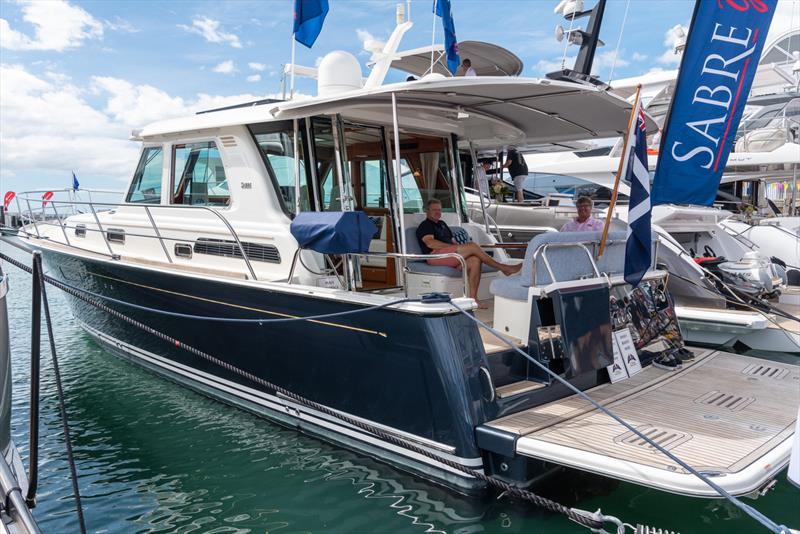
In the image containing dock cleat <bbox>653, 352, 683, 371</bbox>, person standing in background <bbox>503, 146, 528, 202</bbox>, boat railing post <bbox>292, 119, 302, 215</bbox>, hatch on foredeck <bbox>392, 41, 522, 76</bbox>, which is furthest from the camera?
person standing in background <bbox>503, 146, 528, 202</bbox>

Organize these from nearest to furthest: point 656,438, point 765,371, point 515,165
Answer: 1. point 656,438
2. point 765,371
3. point 515,165

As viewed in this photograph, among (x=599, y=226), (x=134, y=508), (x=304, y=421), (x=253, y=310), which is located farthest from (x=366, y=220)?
(x=599, y=226)

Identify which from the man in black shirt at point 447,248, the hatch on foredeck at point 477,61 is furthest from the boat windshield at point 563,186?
the man in black shirt at point 447,248

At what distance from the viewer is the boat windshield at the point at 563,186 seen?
15.9 meters

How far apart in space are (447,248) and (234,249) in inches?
80.4

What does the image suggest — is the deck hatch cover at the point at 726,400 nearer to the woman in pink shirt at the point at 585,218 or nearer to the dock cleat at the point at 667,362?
the dock cleat at the point at 667,362

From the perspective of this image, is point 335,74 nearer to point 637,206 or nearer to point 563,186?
point 637,206

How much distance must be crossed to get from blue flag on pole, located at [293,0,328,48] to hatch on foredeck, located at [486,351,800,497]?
4051 millimetres

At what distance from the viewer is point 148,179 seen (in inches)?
281

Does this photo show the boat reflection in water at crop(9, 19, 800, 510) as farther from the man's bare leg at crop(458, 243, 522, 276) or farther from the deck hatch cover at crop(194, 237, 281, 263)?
the man's bare leg at crop(458, 243, 522, 276)

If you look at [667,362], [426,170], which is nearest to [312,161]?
[426,170]

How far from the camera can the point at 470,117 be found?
623cm

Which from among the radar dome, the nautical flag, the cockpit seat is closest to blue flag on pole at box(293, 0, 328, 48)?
the radar dome

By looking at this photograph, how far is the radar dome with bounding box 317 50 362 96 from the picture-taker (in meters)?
5.89
